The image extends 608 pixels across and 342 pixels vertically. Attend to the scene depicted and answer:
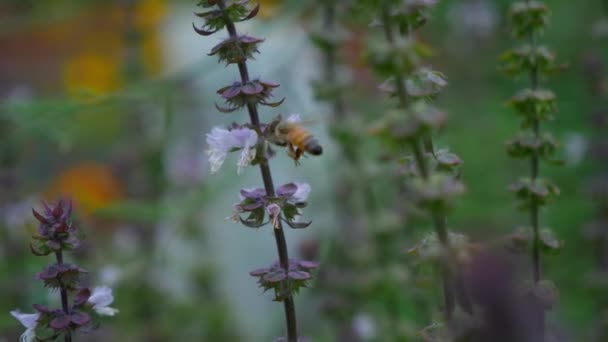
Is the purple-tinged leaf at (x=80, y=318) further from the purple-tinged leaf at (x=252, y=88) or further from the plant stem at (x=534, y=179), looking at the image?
the plant stem at (x=534, y=179)

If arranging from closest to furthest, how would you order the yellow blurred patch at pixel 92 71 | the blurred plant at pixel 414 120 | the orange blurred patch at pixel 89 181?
the blurred plant at pixel 414 120, the orange blurred patch at pixel 89 181, the yellow blurred patch at pixel 92 71

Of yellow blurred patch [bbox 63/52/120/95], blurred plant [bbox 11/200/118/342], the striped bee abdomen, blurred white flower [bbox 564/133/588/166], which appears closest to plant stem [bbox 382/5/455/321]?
the striped bee abdomen

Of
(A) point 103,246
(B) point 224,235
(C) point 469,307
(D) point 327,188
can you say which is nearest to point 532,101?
(C) point 469,307

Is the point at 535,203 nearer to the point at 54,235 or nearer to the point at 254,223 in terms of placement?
the point at 254,223

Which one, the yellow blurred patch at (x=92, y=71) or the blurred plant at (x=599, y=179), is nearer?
the blurred plant at (x=599, y=179)

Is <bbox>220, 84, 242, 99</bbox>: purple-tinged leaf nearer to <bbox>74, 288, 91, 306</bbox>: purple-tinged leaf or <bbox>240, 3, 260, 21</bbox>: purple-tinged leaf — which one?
<bbox>240, 3, 260, 21</bbox>: purple-tinged leaf

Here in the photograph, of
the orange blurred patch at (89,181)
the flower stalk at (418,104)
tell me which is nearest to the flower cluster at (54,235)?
the flower stalk at (418,104)

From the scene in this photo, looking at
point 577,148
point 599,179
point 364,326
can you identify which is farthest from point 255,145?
point 577,148
